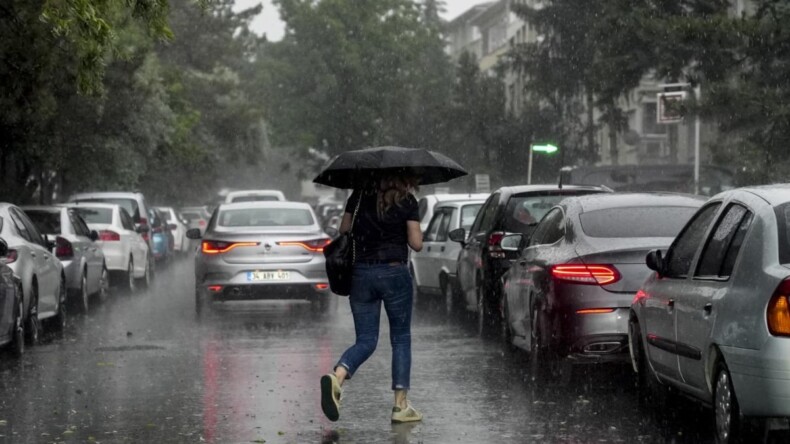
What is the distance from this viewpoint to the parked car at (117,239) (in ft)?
86.0

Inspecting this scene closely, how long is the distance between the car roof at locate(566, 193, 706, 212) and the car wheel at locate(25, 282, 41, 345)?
6.02m

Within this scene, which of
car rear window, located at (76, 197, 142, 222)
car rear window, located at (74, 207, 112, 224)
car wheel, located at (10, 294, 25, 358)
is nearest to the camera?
car wheel, located at (10, 294, 25, 358)

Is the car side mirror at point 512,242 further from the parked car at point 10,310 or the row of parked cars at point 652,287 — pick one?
the parked car at point 10,310

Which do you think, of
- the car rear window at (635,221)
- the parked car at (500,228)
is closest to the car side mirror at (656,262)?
the car rear window at (635,221)

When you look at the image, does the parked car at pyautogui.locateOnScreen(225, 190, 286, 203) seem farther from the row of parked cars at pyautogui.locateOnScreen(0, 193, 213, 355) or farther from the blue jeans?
the blue jeans

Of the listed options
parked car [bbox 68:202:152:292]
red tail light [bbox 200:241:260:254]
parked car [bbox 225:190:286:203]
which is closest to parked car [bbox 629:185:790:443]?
red tail light [bbox 200:241:260:254]

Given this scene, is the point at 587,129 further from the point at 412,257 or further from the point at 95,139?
the point at 412,257

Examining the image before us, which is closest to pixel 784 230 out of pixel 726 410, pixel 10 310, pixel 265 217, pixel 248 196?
pixel 726 410

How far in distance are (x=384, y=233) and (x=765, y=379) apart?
3254 mm

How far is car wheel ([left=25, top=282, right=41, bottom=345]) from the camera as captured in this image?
51.9 ft

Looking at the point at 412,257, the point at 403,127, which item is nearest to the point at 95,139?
the point at 412,257

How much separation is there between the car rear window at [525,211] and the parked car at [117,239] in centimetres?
1092

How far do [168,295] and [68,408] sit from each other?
15253 millimetres

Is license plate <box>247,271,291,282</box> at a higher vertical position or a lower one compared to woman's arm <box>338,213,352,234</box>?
lower
